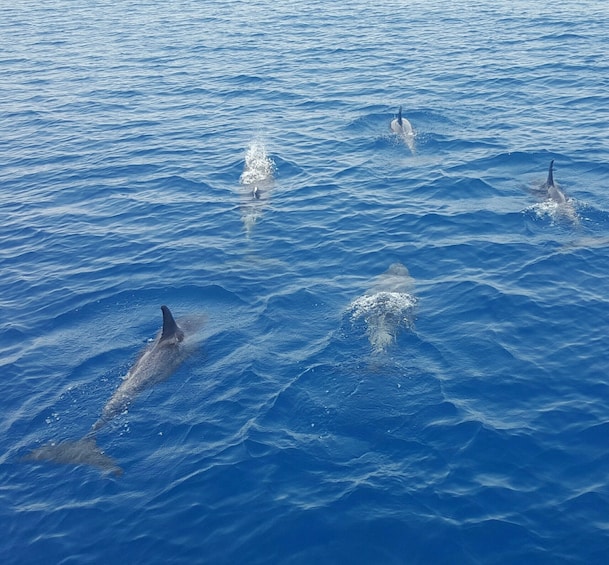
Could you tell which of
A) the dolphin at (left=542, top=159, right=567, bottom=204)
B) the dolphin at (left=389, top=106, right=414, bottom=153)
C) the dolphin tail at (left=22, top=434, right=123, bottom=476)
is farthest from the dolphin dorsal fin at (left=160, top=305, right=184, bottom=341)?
the dolphin at (left=389, top=106, right=414, bottom=153)

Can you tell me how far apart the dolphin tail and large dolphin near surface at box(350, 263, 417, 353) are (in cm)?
764

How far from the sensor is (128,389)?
18188mm

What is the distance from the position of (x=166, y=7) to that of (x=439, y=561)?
214 feet

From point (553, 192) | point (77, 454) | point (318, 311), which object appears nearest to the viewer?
point (77, 454)

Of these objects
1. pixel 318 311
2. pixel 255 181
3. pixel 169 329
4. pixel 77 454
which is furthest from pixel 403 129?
pixel 77 454

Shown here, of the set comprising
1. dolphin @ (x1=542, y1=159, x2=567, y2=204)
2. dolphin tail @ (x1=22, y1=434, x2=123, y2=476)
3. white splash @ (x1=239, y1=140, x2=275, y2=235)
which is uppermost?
dolphin @ (x1=542, y1=159, x2=567, y2=204)

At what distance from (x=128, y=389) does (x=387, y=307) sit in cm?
801

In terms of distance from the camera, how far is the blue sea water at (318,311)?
47.6ft

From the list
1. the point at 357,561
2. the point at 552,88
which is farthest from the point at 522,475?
the point at 552,88

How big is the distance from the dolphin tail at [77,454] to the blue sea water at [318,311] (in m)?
0.22

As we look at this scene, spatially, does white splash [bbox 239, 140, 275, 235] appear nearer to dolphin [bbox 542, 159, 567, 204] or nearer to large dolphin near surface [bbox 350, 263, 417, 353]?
large dolphin near surface [bbox 350, 263, 417, 353]

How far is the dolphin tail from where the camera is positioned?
16062 millimetres

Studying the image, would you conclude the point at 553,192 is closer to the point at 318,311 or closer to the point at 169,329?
the point at 318,311

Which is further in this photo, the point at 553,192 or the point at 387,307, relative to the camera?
the point at 553,192
